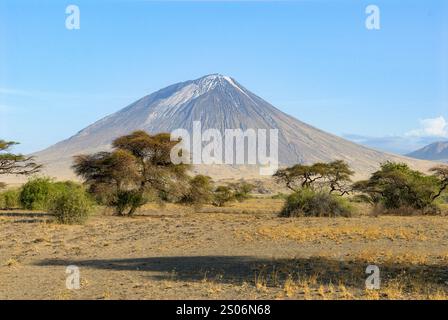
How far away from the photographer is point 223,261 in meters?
14.9

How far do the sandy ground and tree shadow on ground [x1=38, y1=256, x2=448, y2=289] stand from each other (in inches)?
1.0

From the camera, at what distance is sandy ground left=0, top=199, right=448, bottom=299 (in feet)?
35.9

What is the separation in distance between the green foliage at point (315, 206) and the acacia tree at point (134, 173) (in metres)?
6.73

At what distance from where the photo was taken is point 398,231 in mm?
21719

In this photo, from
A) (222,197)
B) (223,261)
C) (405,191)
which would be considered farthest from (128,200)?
(223,261)

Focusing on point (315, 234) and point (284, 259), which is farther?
point (315, 234)

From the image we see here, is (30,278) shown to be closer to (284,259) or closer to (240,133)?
(284,259)

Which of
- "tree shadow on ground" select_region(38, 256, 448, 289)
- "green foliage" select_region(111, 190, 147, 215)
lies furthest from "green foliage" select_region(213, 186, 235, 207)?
"tree shadow on ground" select_region(38, 256, 448, 289)

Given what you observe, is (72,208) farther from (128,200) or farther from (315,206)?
(315,206)

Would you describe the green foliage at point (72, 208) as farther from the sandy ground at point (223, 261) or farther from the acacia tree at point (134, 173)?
the acacia tree at point (134, 173)

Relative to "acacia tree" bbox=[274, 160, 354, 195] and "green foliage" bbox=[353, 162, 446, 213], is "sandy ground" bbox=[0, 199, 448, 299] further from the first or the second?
"acacia tree" bbox=[274, 160, 354, 195]

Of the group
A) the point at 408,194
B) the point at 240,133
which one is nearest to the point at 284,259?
the point at 408,194

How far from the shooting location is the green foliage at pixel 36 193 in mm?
37750
